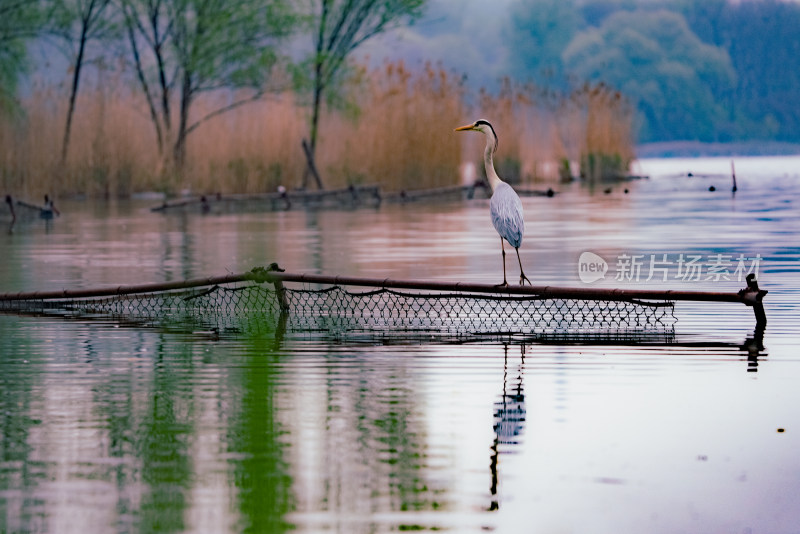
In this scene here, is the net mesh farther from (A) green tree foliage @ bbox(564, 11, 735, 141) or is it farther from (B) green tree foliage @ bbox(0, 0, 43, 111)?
(A) green tree foliage @ bbox(564, 11, 735, 141)

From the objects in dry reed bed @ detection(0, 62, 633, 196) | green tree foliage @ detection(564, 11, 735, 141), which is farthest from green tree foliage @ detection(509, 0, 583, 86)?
dry reed bed @ detection(0, 62, 633, 196)

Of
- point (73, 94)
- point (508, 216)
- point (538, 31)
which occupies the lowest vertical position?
point (508, 216)

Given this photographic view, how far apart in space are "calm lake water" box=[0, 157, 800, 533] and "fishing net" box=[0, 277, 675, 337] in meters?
0.35

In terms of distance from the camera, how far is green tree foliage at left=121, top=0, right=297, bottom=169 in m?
33.4

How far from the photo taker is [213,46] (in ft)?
110

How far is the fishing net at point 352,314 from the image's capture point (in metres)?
10.1

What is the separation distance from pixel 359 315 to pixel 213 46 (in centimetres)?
2355

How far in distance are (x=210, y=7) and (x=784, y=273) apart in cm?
2241

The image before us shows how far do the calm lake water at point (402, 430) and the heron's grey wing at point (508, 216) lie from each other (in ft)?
4.26

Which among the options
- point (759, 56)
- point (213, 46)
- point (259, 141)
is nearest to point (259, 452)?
point (259, 141)

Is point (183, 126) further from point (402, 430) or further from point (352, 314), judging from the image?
point (402, 430)

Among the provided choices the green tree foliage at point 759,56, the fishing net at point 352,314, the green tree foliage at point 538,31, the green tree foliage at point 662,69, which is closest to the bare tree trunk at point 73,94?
the fishing net at point 352,314

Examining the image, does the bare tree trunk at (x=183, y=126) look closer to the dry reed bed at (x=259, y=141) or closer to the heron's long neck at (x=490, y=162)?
the dry reed bed at (x=259, y=141)

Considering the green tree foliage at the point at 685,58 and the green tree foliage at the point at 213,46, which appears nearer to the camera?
the green tree foliage at the point at 213,46
